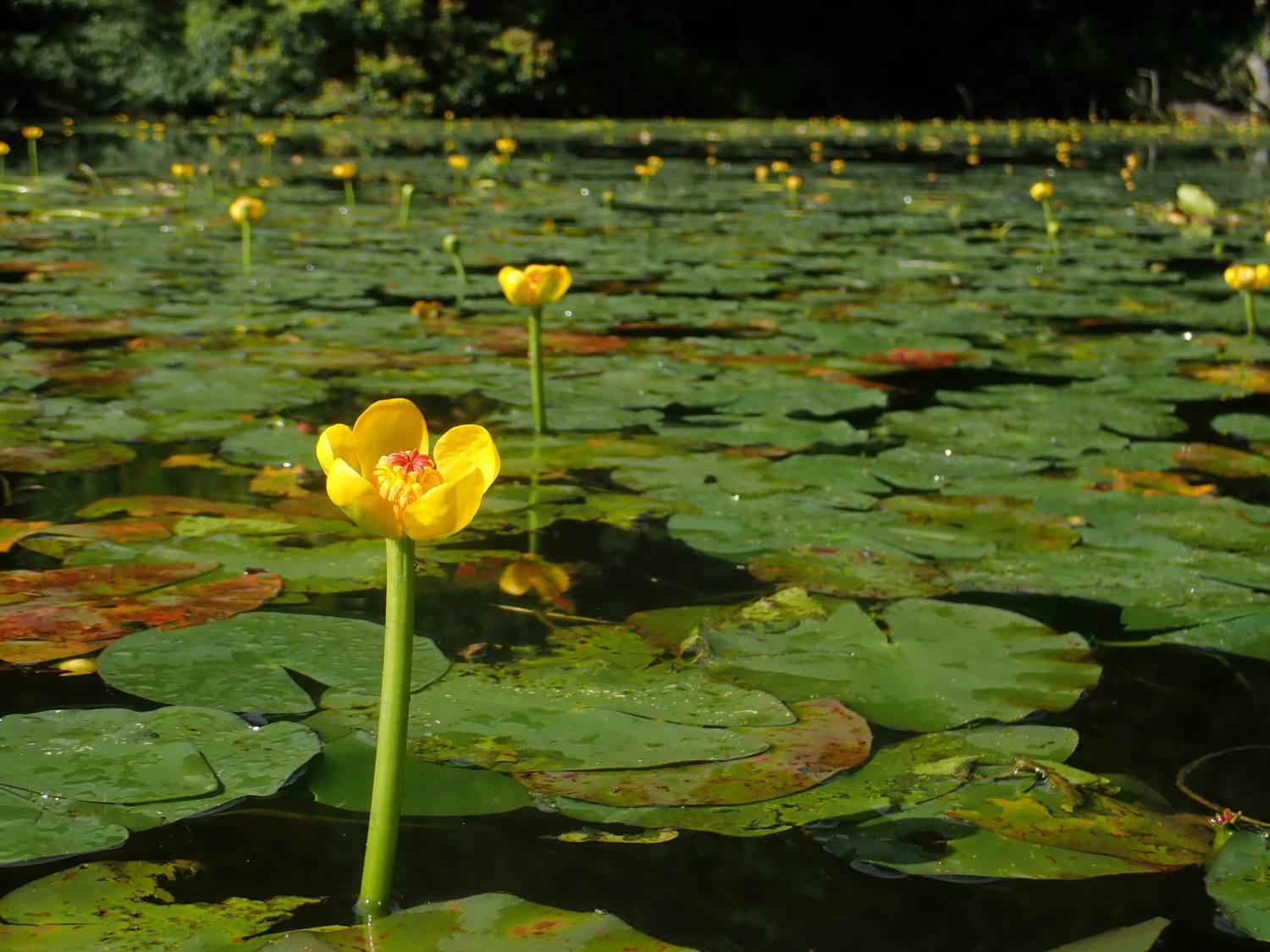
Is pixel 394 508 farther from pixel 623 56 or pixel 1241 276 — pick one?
pixel 623 56

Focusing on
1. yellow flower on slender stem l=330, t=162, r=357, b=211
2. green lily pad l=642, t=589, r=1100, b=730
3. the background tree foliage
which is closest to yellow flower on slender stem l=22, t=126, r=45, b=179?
yellow flower on slender stem l=330, t=162, r=357, b=211

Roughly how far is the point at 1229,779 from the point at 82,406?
1.67 m

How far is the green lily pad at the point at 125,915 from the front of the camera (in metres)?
0.72

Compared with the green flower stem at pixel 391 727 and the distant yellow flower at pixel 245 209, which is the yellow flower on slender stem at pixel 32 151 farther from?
the green flower stem at pixel 391 727

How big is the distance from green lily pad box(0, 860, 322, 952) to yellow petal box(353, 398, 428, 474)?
0.87ft

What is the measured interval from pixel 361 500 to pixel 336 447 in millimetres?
78

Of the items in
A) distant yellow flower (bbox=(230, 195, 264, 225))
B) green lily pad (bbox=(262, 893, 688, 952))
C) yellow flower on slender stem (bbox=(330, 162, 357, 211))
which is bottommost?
green lily pad (bbox=(262, 893, 688, 952))

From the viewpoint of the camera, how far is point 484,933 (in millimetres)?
735

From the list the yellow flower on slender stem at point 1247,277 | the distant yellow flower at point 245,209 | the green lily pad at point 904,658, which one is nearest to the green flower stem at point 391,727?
the green lily pad at point 904,658

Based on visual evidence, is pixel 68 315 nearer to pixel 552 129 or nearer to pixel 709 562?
pixel 709 562

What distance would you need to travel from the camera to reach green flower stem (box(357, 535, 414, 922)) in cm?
69

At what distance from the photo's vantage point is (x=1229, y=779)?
3.34ft

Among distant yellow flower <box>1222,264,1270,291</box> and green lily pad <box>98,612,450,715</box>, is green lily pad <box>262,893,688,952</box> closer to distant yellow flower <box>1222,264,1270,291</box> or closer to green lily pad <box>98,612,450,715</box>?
green lily pad <box>98,612,450,715</box>

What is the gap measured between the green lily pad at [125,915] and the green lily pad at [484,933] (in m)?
0.05
